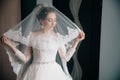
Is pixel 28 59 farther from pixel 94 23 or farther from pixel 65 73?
pixel 94 23

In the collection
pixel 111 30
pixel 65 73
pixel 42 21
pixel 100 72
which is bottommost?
pixel 100 72

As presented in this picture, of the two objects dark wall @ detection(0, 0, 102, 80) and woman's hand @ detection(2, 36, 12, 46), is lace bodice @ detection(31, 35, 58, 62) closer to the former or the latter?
woman's hand @ detection(2, 36, 12, 46)

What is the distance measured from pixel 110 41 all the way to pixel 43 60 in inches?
24.4

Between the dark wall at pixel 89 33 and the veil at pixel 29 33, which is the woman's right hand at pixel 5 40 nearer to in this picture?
the veil at pixel 29 33

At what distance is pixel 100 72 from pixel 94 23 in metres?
0.35

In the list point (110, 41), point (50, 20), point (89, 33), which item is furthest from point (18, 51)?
point (110, 41)

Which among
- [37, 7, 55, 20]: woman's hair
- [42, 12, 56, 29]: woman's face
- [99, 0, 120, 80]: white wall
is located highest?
[37, 7, 55, 20]: woman's hair

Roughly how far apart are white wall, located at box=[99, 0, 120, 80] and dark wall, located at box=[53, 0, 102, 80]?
3cm

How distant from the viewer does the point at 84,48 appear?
1562 mm

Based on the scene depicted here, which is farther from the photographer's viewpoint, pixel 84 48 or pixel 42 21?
pixel 84 48

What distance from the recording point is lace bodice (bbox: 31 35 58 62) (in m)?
1.12

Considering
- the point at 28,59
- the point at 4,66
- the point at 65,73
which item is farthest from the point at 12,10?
the point at 65,73

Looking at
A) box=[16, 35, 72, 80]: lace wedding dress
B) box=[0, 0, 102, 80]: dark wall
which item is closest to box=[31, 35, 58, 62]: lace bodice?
box=[16, 35, 72, 80]: lace wedding dress

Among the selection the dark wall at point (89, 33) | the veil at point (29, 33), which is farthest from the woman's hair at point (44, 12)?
the dark wall at point (89, 33)
